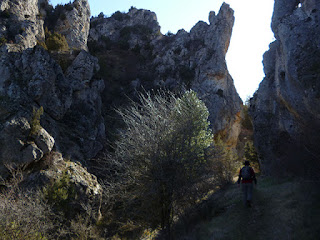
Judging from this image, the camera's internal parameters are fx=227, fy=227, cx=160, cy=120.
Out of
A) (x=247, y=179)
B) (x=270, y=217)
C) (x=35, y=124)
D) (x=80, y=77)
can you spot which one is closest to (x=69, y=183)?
(x=35, y=124)

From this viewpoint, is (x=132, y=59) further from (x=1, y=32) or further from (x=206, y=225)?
(x=206, y=225)

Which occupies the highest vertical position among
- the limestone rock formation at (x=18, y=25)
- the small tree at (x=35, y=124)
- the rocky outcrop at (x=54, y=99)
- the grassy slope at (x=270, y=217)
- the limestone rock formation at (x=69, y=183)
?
the limestone rock formation at (x=18, y=25)

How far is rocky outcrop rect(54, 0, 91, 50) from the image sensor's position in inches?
1095

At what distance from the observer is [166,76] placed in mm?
34375

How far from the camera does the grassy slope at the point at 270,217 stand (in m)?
7.15

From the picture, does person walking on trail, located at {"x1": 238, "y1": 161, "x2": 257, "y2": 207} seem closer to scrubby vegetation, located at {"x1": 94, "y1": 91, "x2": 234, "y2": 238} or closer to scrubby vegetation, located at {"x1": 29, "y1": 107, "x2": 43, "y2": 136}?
scrubby vegetation, located at {"x1": 94, "y1": 91, "x2": 234, "y2": 238}

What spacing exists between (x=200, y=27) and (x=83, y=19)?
19.6 meters

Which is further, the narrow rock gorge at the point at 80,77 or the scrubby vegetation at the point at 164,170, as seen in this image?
the narrow rock gorge at the point at 80,77

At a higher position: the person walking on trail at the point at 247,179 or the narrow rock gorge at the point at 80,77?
the narrow rock gorge at the point at 80,77

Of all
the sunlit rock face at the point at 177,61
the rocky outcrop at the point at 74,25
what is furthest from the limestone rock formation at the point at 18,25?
the sunlit rock face at the point at 177,61

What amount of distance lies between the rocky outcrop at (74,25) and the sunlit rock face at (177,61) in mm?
5092

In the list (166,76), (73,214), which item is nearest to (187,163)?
(73,214)

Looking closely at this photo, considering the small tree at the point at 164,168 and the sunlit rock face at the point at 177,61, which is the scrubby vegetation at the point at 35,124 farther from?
the sunlit rock face at the point at 177,61

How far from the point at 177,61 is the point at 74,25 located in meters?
15.5
